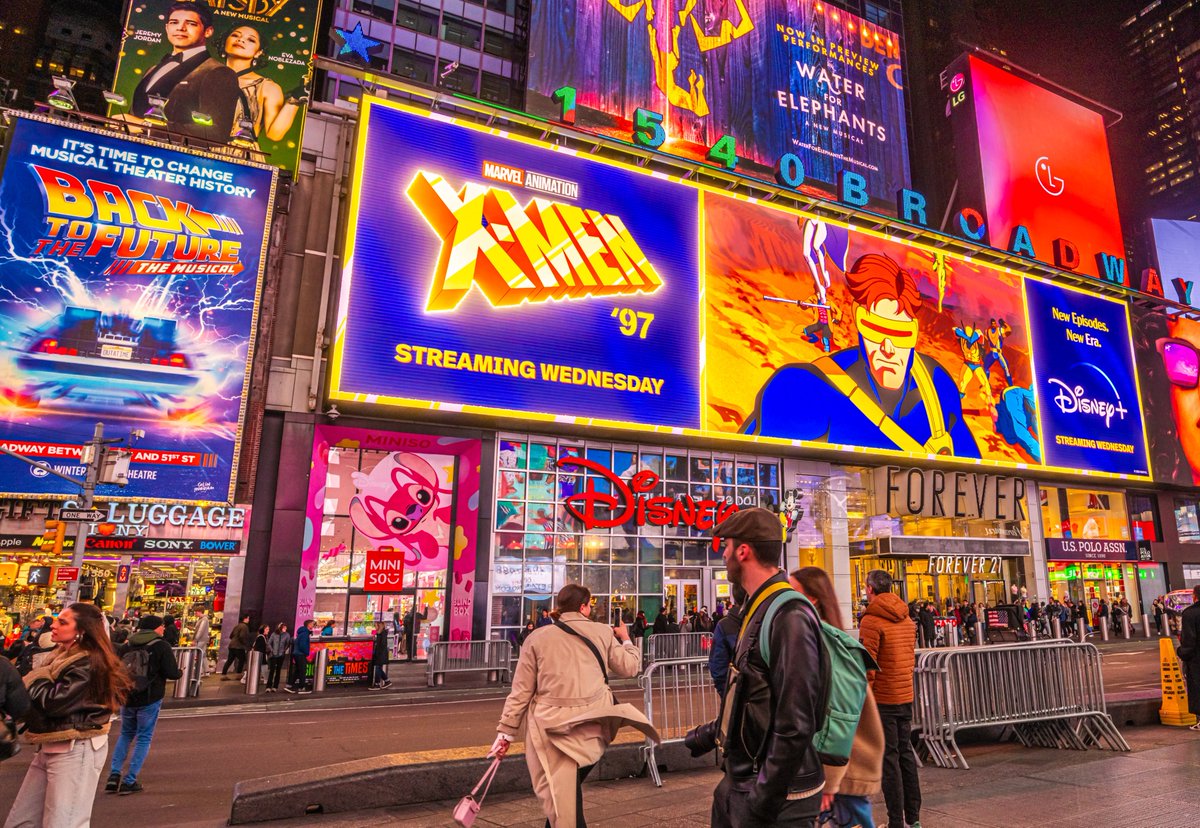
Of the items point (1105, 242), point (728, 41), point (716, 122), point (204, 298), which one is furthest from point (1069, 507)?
point (204, 298)

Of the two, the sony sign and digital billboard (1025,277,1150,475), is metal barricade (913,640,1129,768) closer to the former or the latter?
the sony sign

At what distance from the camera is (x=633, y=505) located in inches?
1093

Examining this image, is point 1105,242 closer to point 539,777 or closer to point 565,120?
point 565,120

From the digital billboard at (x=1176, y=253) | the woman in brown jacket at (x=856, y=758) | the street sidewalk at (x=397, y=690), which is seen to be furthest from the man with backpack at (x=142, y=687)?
the digital billboard at (x=1176, y=253)

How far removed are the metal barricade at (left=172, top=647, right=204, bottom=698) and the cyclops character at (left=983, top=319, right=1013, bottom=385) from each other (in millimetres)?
33891

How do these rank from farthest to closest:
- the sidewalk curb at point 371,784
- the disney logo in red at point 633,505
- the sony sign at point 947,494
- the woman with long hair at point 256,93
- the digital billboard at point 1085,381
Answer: the digital billboard at point 1085,381
the sony sign at point 947,494
the woman with long hair at point 256,93
the disney logo in red at point 633,505
the sidewalk curb at point 371,784

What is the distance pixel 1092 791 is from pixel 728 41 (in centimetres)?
4232

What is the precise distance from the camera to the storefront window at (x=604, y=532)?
25.9 meters

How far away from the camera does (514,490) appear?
2639 cm

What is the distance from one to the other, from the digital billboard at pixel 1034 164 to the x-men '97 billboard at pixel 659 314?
11.3 meters

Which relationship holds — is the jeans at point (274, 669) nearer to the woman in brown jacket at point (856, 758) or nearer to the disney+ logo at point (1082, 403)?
the woman in brown jacket at point (856, 758)

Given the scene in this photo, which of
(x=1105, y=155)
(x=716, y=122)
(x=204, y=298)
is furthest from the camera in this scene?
(x=1105, y=155)

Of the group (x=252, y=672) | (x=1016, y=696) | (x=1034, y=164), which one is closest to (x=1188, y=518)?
(x=1034, y=164)

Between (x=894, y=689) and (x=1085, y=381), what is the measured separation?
4033 cm
